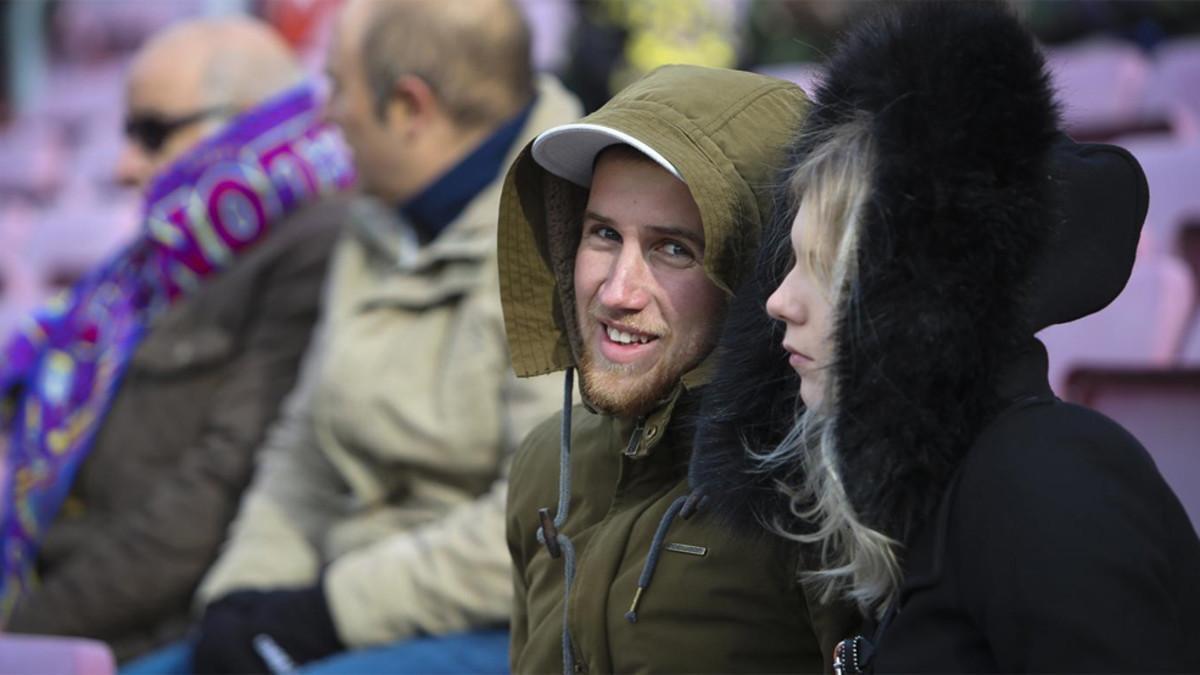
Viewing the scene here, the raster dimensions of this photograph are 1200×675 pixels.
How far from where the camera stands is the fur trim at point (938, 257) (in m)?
1.33

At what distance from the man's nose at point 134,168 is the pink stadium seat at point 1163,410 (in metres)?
2.31

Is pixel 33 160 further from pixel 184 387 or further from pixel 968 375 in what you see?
pixel 968 375

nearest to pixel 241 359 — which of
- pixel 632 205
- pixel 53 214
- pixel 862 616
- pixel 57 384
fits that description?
pixel 57 384

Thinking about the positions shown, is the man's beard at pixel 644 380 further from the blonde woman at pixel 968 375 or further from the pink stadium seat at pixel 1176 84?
the pink stadium seat at pixel 1176 84

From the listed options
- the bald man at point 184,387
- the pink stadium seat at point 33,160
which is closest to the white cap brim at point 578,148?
the bald man at point 184,387

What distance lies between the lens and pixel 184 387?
3.39 metres

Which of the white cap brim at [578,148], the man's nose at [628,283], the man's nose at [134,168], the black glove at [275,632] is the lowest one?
the black glove at [275,632]

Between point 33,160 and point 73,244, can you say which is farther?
point 33,160

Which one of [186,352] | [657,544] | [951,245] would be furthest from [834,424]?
[186,352]

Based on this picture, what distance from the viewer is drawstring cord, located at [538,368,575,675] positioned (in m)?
1.77

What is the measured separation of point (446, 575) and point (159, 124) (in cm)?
162

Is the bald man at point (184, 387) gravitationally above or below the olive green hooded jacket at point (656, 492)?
below

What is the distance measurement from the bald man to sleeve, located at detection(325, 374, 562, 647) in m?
0.71

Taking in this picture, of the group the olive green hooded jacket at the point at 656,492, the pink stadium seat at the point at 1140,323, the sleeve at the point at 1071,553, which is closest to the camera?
the sleeve at the point at 1071,553
